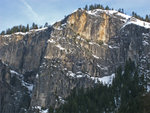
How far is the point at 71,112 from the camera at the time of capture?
463ft

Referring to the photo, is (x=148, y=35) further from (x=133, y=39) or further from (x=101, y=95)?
(x=101, y=95)

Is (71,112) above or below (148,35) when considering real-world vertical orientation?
below

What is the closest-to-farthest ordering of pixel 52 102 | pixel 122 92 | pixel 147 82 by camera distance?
pixel 122 92 < pixel 147 82 < pixel 52 102

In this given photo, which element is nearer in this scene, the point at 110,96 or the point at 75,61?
the point at 110,96

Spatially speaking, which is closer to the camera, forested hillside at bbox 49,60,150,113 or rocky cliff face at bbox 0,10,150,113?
forested hillside at bbox 49,60,150,113

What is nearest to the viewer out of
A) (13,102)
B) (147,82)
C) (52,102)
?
(147,82)

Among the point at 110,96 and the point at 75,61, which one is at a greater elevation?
the point at 75,61

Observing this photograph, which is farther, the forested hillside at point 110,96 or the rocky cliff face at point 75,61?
the rocky cliff face at point 75,61

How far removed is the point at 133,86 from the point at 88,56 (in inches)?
2270

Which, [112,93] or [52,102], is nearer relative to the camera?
[112,93]

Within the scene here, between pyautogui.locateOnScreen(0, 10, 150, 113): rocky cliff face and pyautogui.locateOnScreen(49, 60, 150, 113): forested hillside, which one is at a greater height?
pyautogui.locateOnScreen(0, 10, 150, 113): rocky cliff face

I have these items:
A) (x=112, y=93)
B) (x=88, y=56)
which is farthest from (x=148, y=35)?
(x=112, y=93)

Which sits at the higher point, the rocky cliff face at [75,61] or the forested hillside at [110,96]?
the rocky cliff face at [75,61]

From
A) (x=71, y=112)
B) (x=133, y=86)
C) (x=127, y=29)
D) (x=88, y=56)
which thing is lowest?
(x=71, y=112)
